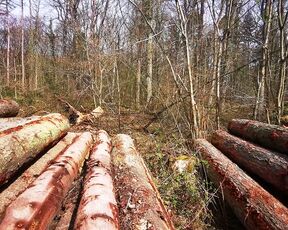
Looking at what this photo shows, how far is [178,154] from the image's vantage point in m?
5.53

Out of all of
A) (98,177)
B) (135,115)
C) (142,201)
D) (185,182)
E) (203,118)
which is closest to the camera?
(142,201)

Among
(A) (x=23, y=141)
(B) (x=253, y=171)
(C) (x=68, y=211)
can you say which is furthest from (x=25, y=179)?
(B) (x=253, y=171)

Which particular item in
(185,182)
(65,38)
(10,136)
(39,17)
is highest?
(39,17)

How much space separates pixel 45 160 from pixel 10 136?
2.96 ft

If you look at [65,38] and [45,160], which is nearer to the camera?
[45,160]

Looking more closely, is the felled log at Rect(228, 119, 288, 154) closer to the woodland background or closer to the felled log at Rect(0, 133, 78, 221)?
the woodland background

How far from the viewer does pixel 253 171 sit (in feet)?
14.3

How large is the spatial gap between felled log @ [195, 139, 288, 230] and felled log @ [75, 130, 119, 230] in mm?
1556

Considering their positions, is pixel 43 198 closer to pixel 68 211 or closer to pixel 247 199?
pixel 68 211

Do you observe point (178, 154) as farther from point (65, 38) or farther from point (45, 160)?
point (65, 38)

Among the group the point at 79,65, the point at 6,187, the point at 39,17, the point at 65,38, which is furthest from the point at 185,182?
the point at 39,17

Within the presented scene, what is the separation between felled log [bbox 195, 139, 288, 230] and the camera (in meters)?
3.14

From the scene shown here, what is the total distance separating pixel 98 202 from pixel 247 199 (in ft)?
5.94

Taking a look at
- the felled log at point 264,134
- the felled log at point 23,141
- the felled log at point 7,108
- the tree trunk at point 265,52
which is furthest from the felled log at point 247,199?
the felled log at point 7,108
